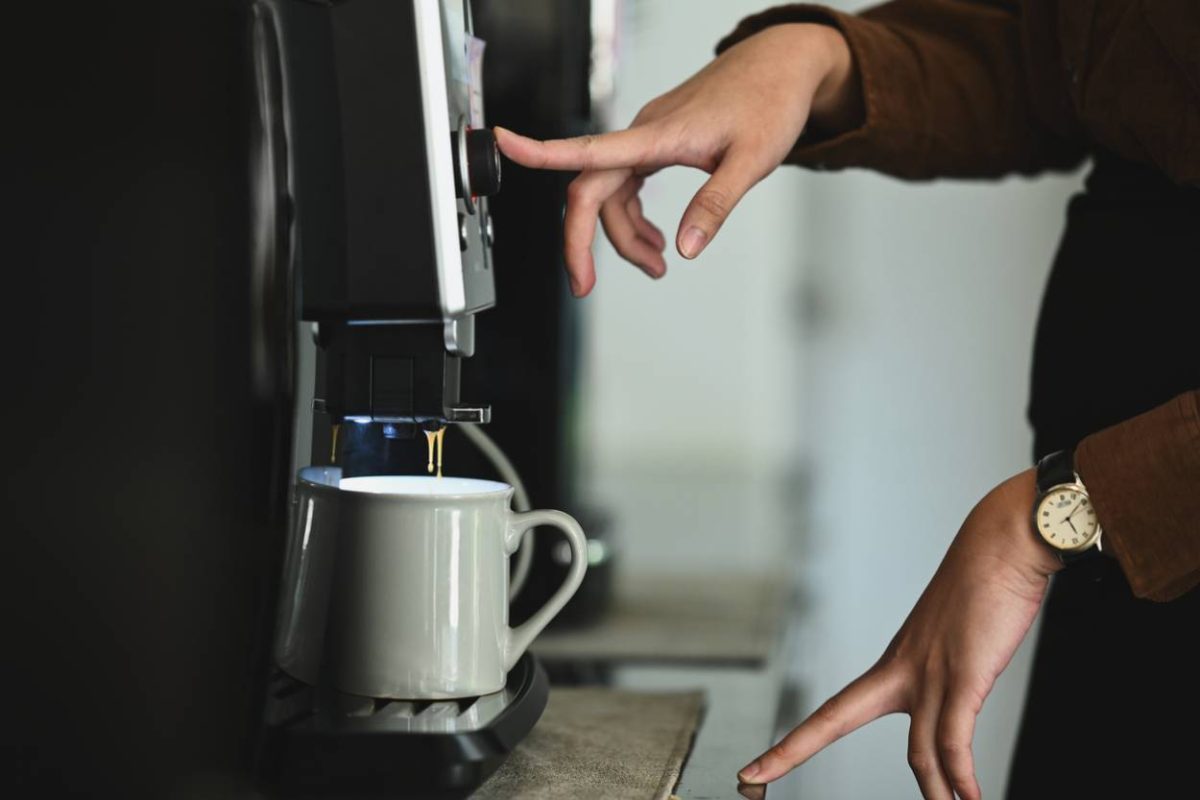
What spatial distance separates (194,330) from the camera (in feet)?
1.49

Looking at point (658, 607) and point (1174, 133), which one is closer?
point (1174, 133)

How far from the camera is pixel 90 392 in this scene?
0.41 m

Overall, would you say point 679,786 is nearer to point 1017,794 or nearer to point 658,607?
point 1017,794

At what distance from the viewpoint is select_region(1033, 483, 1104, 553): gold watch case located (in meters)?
0.59

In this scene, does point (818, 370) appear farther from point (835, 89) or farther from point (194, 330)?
point (194, 330)

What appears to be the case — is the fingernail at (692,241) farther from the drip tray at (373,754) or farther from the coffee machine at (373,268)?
the drip tray at (373,754)

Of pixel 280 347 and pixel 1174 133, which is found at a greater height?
pixel 1174 133

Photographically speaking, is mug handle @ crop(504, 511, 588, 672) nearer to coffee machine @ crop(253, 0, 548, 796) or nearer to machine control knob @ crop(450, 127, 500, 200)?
coffee machine @ crop(253, 0, 548, 796)

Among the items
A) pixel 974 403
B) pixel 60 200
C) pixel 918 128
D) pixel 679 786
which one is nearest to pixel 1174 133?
pixel 918 128

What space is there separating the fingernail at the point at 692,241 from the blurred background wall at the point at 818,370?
993 millimetres

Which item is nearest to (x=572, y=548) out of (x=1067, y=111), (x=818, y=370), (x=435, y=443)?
(x=435, y=443)

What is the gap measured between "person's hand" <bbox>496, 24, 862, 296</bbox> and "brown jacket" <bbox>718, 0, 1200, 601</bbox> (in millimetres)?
77

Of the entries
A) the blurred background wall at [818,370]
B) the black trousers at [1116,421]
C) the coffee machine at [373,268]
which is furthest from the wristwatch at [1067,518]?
the blurred background wall at [818,370]

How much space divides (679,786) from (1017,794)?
386 mm
